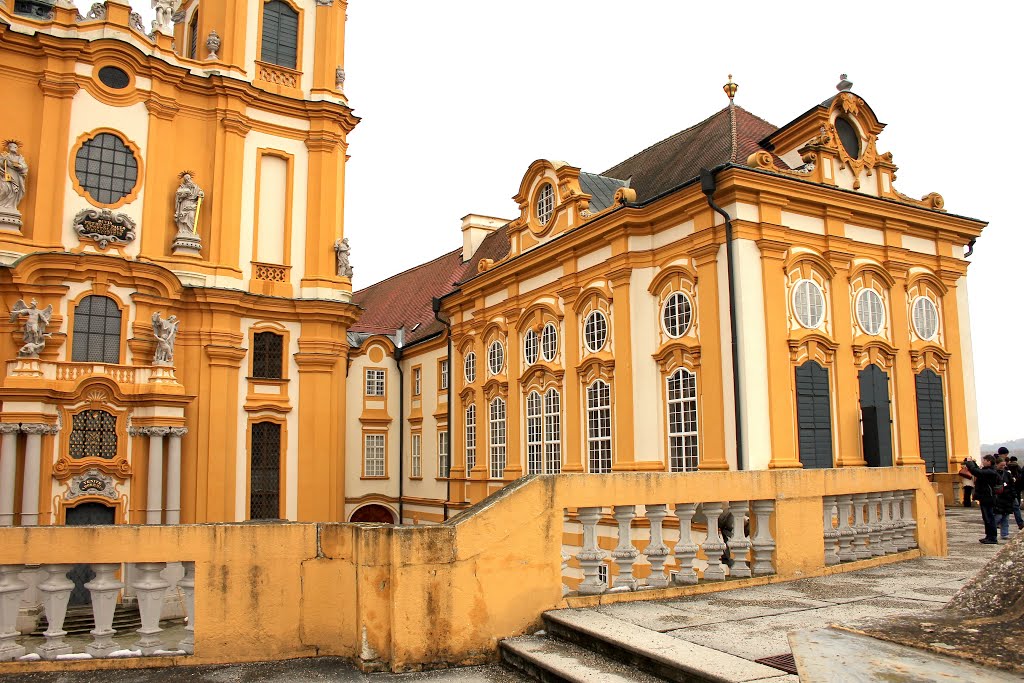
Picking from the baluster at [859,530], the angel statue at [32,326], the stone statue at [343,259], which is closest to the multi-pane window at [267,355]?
the stone statue at [343,259]

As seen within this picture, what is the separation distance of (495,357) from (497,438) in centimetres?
247

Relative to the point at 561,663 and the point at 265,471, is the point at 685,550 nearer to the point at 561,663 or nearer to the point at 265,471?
the point at 561,663

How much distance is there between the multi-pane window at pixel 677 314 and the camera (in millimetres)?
18438

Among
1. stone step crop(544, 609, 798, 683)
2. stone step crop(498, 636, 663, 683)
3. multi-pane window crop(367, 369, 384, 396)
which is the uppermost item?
multi-pane window crop(367, 369, 384, 396)

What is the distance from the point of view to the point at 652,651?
540cm

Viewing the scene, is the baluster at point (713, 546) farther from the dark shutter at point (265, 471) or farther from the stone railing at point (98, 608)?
the dark shutter at point (265, 471)

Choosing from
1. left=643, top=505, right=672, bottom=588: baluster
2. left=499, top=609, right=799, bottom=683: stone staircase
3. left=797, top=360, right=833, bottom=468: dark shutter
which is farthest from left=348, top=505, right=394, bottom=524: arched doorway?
left=499, top=609, right=799, bottom=683: stone staircase

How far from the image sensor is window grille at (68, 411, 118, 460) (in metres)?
20.8

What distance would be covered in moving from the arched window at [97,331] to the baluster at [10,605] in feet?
55.0

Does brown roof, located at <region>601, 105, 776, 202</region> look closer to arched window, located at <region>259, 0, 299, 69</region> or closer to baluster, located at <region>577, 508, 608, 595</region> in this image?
arched window, located at <region>259, 0, 299, 69</region>

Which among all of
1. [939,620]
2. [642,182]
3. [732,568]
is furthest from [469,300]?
[939,620]

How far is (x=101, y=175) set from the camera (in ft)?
75.4

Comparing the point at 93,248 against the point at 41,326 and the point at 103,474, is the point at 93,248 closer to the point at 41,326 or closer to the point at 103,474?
the point at 41,326

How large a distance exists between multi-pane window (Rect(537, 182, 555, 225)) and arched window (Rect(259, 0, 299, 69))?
30.2 ft
